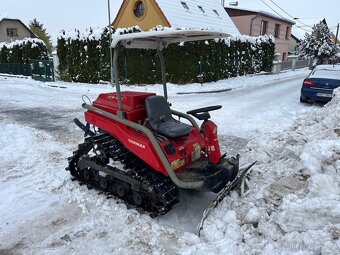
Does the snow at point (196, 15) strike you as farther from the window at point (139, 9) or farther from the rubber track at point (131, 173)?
the rubber track at point (131, 173)

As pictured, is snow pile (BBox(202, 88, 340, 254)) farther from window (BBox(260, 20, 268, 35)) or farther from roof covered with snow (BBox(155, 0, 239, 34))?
window (BBox(260, 20, 268, 35))

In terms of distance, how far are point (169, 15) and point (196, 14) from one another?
3.50 m

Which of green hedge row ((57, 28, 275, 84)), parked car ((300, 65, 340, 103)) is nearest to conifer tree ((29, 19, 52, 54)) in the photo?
green hedge row ((57, 28, 275, 84))

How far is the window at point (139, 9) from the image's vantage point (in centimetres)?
2161

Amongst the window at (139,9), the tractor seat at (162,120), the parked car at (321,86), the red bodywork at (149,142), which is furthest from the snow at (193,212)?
the window at (139,9)

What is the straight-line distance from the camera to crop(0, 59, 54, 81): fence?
769 inches

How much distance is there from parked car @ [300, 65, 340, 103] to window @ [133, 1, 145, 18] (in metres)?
14.1

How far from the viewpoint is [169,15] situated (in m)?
20.1

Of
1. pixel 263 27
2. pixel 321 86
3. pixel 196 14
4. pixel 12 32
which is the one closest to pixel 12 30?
pixel 12 32

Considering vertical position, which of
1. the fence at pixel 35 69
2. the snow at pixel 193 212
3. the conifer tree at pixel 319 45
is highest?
the conifer tree at pixel 319 45

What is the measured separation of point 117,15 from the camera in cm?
2323

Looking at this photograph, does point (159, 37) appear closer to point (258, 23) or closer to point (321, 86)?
point (321, 86)

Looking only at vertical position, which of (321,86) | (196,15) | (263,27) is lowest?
(321,86)

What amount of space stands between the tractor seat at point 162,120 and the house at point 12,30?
4270 centimetres
